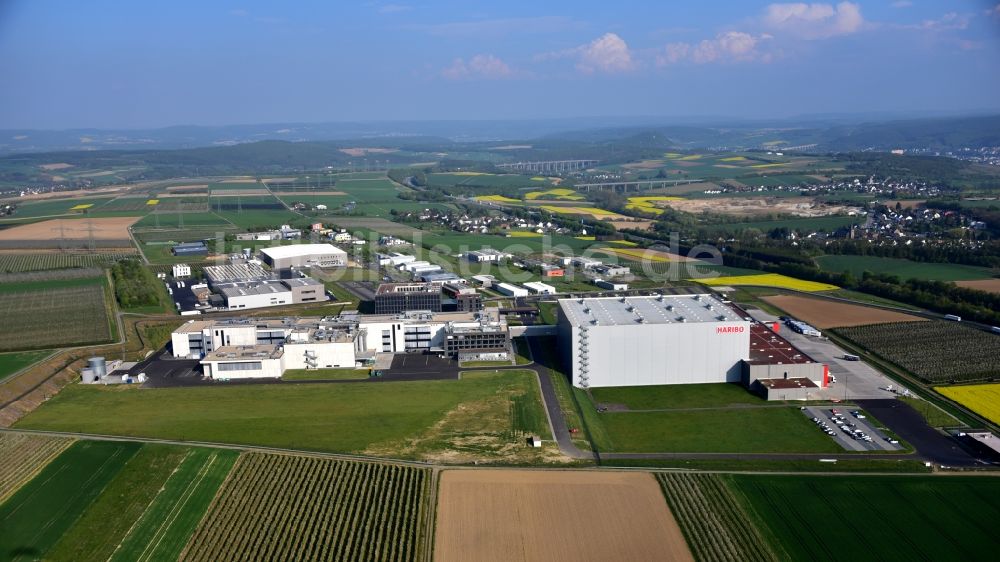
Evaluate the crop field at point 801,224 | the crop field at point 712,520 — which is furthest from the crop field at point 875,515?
the crop field at point 801,224

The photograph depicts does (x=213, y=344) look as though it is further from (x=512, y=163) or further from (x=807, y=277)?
(x=512, y=163)

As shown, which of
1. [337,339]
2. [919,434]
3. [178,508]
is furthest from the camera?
[337,339]

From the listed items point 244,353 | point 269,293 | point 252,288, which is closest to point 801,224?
point 269,293

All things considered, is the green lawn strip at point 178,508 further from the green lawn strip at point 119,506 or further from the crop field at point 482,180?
the crop field at point 482,180

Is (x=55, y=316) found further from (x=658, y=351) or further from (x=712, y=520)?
(x=712, y=520)

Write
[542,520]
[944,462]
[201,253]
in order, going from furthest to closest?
[201,253], [944,462], [542,520]

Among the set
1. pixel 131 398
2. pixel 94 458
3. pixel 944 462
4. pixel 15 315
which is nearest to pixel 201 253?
pixel 15 315

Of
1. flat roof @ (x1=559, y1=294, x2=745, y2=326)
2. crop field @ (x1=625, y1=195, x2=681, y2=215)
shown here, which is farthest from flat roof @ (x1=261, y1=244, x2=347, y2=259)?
crop field @ (x1=625, y1=195, x2=681, y2=215)
